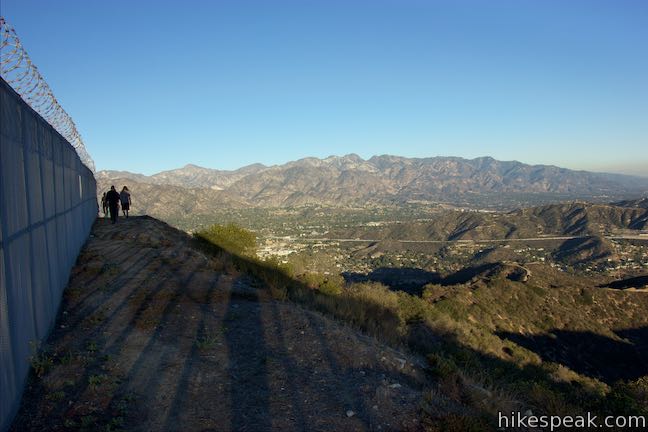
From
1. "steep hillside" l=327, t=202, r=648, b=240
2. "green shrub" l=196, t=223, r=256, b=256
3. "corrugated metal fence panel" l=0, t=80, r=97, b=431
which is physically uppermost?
"corrugated metal fence panel" l=0, t=80, r=97, b=431

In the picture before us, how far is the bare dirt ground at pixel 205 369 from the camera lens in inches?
191

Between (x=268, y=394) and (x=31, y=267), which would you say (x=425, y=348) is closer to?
(x=268, y=394)

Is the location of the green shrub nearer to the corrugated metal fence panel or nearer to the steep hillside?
the corrugated metal fence panel

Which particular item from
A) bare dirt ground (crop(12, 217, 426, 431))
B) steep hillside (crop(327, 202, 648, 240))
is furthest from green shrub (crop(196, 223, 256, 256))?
steep hillside (crop(327, 202, 648, 240))

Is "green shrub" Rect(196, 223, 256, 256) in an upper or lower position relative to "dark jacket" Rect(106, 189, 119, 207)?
lower

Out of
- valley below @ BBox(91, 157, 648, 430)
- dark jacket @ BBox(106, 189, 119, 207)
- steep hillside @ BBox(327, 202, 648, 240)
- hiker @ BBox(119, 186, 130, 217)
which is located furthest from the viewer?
steep hillside @ BBox(327, 202, 648, 240)

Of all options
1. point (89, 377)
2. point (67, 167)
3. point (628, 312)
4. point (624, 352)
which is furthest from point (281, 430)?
point (628, 312)

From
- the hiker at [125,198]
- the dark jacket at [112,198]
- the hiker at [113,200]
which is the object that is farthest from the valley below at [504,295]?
the dark jacket at [112,198]

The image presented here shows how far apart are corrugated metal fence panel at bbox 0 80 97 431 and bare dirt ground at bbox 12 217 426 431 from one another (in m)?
0.38

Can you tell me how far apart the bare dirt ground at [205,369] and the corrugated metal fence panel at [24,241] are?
38 centimetres

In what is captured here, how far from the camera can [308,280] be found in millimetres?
19281

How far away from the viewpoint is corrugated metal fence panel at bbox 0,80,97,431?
4762mm

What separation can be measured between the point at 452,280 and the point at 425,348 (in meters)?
36.3

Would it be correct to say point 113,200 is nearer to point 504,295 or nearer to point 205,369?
point 205,369
